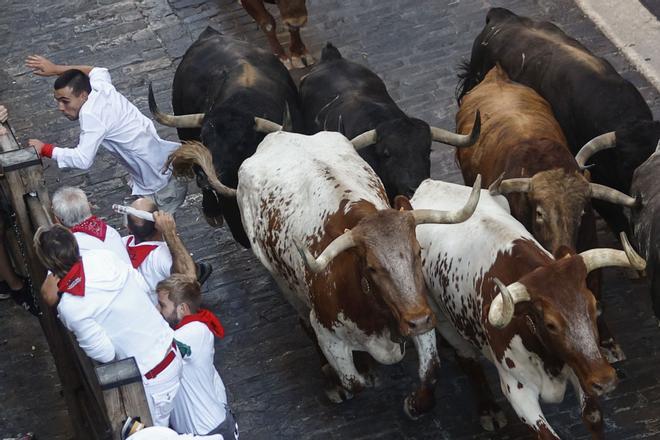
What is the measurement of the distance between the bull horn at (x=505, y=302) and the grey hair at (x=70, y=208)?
9.76ft

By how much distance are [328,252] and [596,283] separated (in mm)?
2188

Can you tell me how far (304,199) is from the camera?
827 centimetres

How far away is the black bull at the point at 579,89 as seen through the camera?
874 cm

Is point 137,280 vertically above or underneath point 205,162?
above

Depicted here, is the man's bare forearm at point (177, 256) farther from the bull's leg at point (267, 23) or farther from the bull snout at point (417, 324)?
the bull's leg at point (267, 23)

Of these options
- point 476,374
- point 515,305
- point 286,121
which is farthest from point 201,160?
point 515,305

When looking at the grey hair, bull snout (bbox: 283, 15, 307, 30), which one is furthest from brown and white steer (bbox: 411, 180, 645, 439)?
bull snout (bbox: 283, 15, 307, 30)

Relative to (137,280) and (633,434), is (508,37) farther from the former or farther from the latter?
(137,280)

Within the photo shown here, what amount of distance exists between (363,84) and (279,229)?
7.40ft

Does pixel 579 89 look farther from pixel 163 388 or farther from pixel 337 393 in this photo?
pixel 163 388

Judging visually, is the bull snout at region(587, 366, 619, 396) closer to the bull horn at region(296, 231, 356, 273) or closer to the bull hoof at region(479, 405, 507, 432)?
Answer: the bull horn at region(296, 231, 356, 273)

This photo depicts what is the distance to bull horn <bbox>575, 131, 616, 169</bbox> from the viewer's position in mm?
8523

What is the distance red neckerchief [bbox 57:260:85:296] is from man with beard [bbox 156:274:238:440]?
0.64 m

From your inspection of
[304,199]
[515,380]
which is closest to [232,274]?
[304,199]
